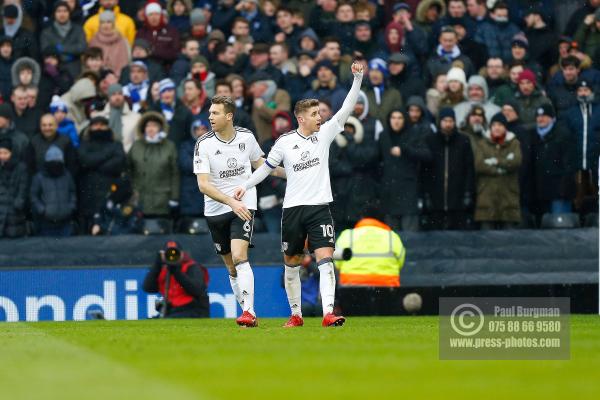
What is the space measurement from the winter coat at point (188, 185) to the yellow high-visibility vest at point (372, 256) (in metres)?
3.84

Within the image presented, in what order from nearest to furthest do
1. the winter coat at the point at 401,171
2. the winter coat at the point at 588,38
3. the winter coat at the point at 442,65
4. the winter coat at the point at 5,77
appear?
1. the winter coat at the point at 401,171
2. the winter coat at the point at 442,65
3. the winter coat at the point at 5,77
4. the winter coat at the point at 588,38

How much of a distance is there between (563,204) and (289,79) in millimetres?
4503

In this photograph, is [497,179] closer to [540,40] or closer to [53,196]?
[540,40]

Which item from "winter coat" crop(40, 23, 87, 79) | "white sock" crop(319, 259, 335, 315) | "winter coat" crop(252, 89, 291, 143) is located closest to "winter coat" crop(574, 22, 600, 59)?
"winter coat" crop(252, 89, 291, 143)

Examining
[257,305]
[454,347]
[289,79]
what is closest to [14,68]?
[289,79]

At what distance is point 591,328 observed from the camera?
1450 cm

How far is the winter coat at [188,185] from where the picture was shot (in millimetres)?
22453

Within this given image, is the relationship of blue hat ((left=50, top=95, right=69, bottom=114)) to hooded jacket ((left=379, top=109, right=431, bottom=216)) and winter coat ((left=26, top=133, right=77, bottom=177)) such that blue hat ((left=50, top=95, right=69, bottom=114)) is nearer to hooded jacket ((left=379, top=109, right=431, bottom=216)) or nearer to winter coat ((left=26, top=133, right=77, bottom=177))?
winter coat ((left=26, top=133, right=77, bottom=177))

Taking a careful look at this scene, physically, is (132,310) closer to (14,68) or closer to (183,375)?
(14,68)

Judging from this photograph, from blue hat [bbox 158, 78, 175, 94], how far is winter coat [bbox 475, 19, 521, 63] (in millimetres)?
4902

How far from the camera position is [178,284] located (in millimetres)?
19922

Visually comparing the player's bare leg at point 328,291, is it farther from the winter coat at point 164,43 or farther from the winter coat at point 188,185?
the winter coat at point 164,43

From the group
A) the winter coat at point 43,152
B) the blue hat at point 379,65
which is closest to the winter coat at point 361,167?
the blue hat at point 379,65

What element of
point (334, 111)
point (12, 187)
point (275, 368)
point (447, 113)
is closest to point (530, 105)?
point (447, 113)
